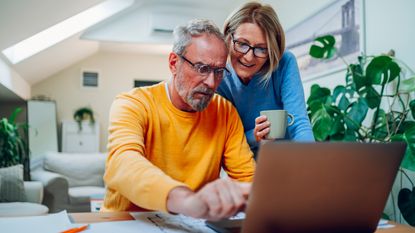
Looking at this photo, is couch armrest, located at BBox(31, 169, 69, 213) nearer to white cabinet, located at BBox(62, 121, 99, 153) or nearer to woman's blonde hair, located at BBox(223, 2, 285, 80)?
white cabinet, located at BBox(62, 121, 99, 153)

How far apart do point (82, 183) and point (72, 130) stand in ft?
3.75

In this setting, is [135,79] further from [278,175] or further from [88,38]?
[278,175]

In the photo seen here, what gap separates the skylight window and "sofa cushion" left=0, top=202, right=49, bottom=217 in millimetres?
1697

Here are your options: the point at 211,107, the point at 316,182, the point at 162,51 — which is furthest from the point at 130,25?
the point at 316,182

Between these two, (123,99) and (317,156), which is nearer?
(317,156)

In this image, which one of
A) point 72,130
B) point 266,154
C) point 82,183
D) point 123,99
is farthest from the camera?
point 72,130

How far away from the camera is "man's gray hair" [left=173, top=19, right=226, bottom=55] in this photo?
1.14m

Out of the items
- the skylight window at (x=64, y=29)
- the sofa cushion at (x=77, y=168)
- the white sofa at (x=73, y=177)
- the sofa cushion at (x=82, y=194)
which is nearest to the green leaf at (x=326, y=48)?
the sofa cushion at (x=82, y=194)

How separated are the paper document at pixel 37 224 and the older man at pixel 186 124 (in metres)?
0.13

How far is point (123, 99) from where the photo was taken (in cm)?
117

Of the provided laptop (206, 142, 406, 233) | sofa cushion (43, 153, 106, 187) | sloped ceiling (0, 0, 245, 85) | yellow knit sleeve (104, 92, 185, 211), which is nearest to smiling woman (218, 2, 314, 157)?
yellow knit sleeve (104, 92, 185, 211)

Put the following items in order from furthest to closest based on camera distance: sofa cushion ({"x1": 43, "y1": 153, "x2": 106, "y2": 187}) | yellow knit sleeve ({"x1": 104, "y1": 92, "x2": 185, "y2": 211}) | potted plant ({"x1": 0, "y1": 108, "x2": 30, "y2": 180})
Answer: sofa cushion ({"x1": 43, "y1": 153, "x2": 106, "y2": 187})
potted plant ({"x1": 0, "y1": 108, "x2": 30, "y2": 180})
yellow knit sleeve ({"x1": 104, "y1": 92, "x2": 185, "y2": 211})

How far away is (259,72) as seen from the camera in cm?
142

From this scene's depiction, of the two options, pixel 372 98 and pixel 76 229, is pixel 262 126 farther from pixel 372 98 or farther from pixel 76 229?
pixel 372 98
